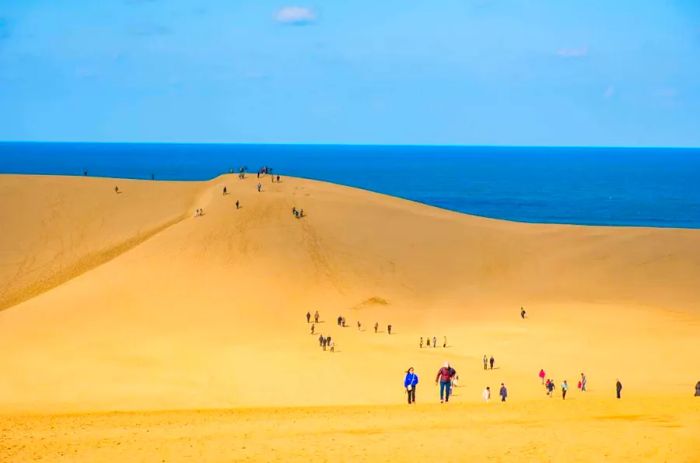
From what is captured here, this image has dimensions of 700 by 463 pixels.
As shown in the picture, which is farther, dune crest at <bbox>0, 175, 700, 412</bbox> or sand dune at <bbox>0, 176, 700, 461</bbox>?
dune crest at <bbox>0, 175, 700, 412</bbox>

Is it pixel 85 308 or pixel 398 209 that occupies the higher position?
pixel 398 209

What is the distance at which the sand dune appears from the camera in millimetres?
32344

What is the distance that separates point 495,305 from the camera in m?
50.5

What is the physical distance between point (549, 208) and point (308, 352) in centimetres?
9739

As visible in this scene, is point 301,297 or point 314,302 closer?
point 314,302

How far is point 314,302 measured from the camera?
4878cm

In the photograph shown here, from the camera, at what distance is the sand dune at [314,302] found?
32344mm

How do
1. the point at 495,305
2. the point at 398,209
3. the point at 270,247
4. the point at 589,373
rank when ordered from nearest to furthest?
the point at 589,373 < the point at 495,305 < the point at 270,247 < the point at 398,209

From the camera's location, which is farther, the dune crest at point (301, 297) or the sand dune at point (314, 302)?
the dune crest at point (301, 297)

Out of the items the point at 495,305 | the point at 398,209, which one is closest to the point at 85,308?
the point at 495,305

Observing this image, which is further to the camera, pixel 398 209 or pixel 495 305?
A: pixel 398 209

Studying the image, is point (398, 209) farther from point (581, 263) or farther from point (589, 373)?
point (589, 373)

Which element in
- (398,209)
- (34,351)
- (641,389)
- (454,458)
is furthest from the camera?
(398,209)

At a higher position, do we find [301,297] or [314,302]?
[301,297]
